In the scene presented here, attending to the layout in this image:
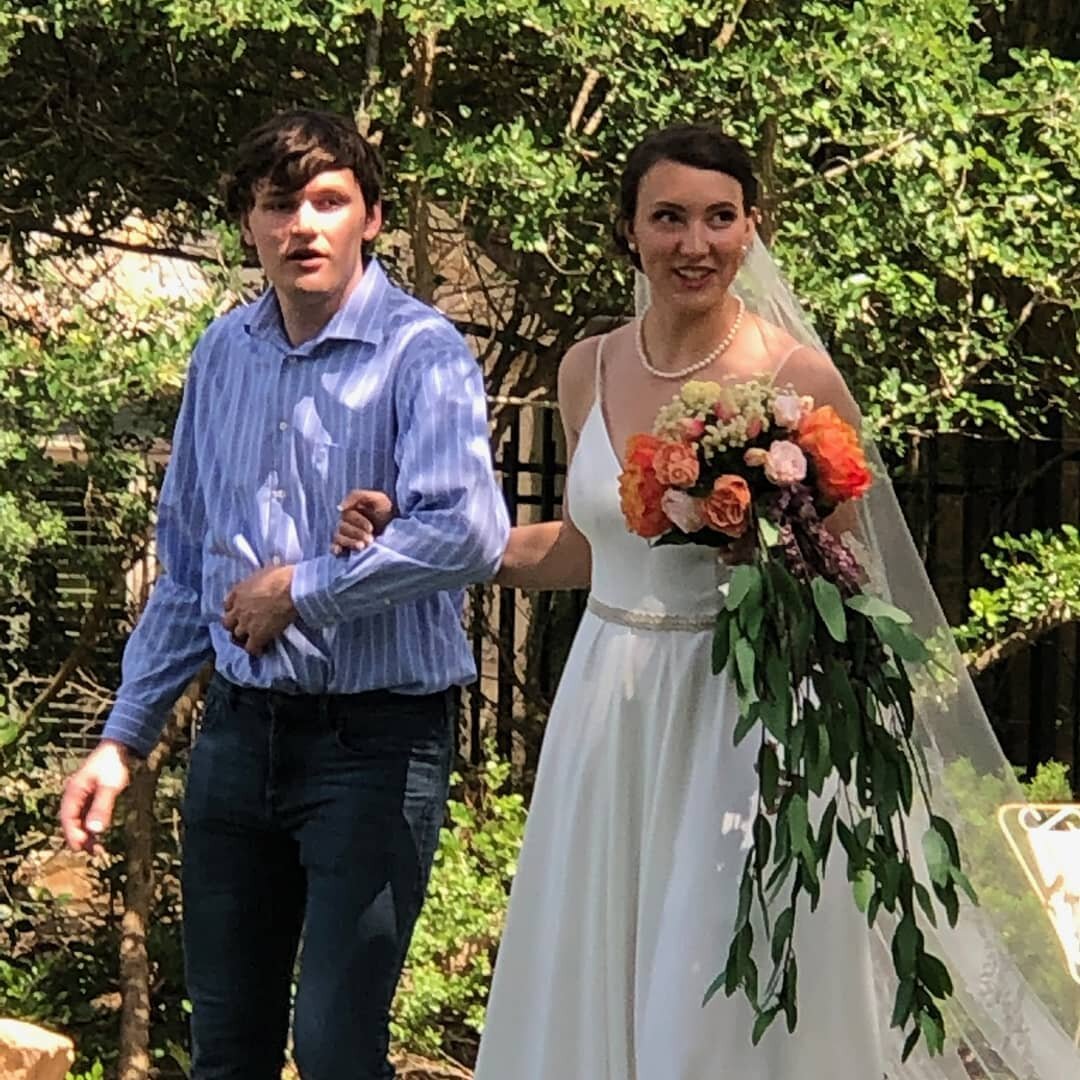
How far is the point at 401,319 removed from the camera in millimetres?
2174

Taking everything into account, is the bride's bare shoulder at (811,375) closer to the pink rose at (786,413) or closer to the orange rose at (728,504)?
the pink rose at (786,413)

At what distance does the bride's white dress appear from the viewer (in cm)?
214

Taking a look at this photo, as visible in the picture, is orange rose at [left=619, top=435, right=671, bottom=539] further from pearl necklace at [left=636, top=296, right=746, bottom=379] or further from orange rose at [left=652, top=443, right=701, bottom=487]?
pearl necklace at [left=636, top=296, right=746, bottom=379]

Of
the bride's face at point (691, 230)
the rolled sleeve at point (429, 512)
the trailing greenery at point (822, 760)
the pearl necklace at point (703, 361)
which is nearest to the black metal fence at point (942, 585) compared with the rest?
the pearl necklace at point (703, 361)

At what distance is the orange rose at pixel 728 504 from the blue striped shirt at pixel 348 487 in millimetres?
307

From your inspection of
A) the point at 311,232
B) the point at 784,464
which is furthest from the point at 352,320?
the point at 784,464

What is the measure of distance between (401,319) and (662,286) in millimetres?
391

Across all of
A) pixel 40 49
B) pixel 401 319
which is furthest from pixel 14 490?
pixel 401 319

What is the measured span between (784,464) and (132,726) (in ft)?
3.47

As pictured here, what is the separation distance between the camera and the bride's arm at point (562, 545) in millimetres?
2516

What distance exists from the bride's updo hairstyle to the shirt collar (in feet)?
1.32

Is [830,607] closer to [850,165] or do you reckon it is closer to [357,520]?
[357,520]

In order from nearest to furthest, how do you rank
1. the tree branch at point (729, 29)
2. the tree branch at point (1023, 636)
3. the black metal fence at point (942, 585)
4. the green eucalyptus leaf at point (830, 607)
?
the green eucalyptus leaf at point (830, 607), the tree branch at point (729, 29), the tree branch at point (1023, 636), the black metal fence at point (942, 585)

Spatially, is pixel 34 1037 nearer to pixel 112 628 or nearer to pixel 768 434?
pixel 112 628
